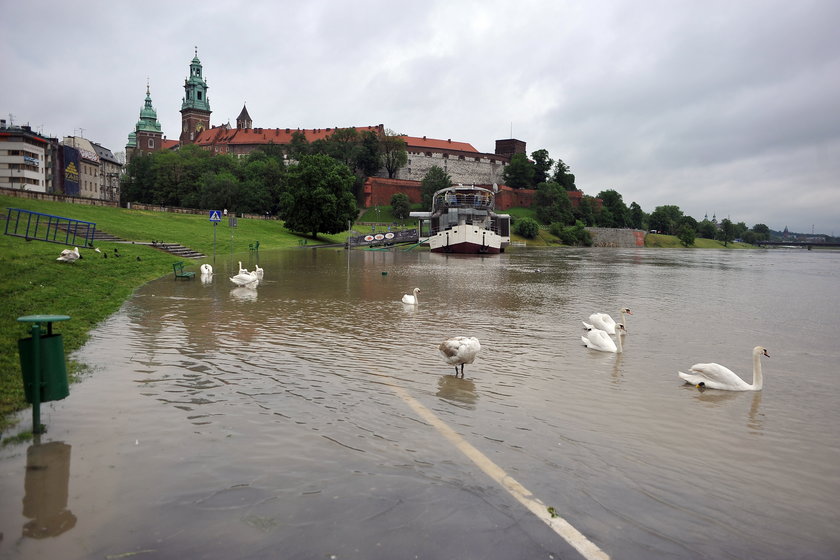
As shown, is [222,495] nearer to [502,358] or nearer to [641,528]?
[641,528]

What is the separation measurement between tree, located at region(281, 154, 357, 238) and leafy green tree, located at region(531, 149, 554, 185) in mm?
99330

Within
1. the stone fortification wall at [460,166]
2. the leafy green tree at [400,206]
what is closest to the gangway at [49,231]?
the leafy green tree at [400,206]

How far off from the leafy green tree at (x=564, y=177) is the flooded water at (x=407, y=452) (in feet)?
515

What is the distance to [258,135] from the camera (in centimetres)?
15512

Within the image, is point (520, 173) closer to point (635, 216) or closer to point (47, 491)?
point (635, 216)

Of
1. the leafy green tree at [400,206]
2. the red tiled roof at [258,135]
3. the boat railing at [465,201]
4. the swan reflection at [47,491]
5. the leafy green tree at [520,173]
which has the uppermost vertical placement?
the red tiled roof at [258,135]

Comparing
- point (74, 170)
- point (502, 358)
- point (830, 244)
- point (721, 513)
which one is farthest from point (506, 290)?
point (830, 244)

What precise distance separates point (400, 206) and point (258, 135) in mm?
56864

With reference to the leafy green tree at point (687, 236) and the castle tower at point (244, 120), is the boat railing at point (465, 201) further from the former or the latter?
the castle tower at point (244, 120)

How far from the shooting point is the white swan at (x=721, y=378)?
31.3 ft

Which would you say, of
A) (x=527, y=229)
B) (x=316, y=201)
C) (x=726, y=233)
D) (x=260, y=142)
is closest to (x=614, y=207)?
(x=726, y=233)

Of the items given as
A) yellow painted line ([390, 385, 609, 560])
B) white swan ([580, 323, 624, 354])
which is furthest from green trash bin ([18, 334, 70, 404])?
white swan ([580, 323, 624, 354])

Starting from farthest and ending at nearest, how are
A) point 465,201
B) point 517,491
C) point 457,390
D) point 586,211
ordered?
1. point 586,211
2. point 465,201
3. point 457,390
4. point 517,491

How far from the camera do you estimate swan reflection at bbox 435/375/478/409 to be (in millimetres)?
8367
